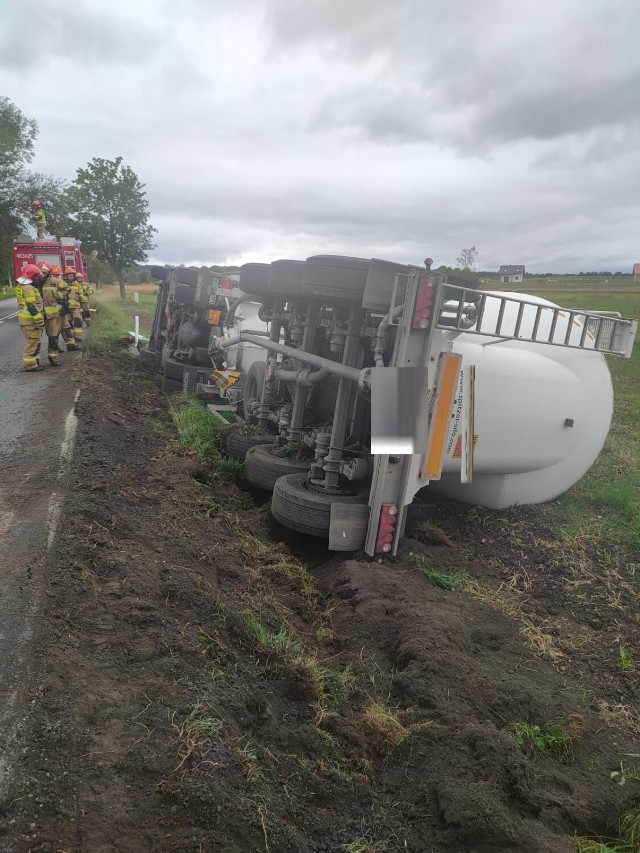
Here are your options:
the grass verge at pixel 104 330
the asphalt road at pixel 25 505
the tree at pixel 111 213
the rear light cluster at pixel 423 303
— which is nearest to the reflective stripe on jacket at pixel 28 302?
the asphalt road at pixel 25 505

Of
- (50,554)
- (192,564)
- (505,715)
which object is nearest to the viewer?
(505,715)

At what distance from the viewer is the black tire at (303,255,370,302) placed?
4289mm

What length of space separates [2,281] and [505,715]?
45253mm

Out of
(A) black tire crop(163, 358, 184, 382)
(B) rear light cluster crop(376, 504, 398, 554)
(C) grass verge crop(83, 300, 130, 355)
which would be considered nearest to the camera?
(B) rear light cluster crop(376, 504, 398, 554)

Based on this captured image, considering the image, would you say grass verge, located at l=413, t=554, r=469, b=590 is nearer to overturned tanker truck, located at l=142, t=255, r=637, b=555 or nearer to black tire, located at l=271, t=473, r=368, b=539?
overturned tanker truck, located at l=142, t=255, r=637, b=555

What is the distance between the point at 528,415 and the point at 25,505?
356 cm

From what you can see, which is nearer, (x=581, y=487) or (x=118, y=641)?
(x=118, y=641)

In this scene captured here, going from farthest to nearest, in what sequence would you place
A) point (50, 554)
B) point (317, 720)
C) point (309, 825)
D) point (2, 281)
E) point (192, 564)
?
point (2, 281) < point (192, 564) < point (50, 554) < point (317, 720) < point (309, 825)

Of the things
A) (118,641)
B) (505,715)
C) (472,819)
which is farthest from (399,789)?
(118,641)

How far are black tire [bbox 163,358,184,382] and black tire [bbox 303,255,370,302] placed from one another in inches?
233

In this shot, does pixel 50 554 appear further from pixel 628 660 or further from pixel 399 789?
pixel 628 660

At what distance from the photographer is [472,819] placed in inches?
83.4

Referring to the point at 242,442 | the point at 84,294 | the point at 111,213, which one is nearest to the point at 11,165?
the point at 111,213

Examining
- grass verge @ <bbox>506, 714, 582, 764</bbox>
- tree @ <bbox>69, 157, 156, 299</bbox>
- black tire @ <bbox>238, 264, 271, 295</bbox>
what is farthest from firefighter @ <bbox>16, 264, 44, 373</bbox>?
tree @ <bbox>69, 157, 156, 299</bbox>
